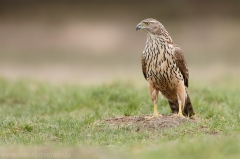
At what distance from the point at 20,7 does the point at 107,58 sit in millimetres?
3779

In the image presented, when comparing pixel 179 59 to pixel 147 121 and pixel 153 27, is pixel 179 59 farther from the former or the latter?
pixel 147 121

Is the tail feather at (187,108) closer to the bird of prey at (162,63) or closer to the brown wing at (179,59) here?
the bird of prey at (162,63)

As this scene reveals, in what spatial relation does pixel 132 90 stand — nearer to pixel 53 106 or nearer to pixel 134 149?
pixel 53 106

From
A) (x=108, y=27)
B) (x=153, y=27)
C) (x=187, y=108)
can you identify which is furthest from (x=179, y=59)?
(x=108, y=27)

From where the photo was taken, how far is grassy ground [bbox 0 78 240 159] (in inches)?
262

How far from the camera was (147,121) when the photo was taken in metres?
9.15

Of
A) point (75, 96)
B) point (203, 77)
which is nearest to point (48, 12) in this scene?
point (203, 77)

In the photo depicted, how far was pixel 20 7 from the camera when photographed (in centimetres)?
2164

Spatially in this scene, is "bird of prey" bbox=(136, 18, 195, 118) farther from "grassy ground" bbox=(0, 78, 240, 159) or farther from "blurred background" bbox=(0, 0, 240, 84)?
"blurred background" bbox=(0, 0, 240, 84)

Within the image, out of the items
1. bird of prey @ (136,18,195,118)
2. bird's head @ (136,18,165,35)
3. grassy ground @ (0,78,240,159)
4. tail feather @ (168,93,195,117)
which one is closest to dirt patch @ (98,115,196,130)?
grassy ground @ (0,78,240,159)

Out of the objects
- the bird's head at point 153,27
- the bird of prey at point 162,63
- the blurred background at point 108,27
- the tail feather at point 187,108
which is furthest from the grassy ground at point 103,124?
the blurred background at point 108,27

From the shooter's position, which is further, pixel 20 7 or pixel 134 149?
pixel 20 7

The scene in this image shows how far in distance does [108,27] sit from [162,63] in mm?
12163

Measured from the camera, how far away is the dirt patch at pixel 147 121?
897 cm
